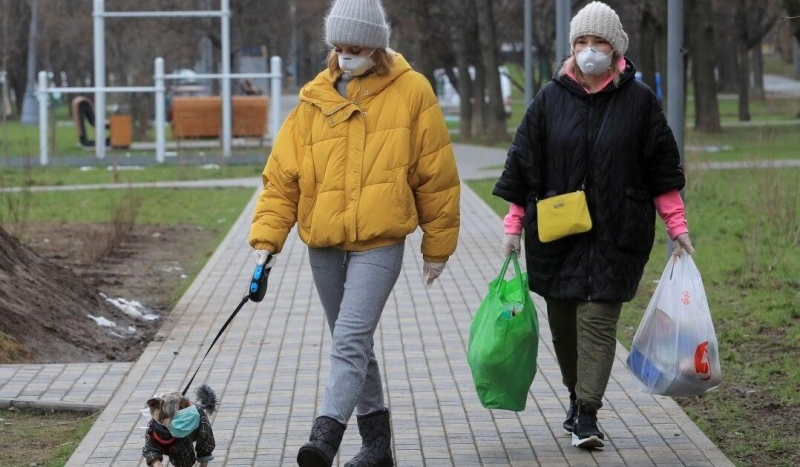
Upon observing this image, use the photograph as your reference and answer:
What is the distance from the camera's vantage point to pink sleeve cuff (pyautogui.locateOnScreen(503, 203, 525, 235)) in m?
5.79

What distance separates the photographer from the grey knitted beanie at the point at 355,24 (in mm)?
5098

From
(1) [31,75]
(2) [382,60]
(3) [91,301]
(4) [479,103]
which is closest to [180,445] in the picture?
(2) [382,60]

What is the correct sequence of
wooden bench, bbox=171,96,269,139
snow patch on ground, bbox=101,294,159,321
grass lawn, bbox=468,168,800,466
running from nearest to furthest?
grass lawn, bbox=468,168,800,466 < snow patch on ground, bbox=101,294,159,321 < wooden bench, bbox=171,96,269,139

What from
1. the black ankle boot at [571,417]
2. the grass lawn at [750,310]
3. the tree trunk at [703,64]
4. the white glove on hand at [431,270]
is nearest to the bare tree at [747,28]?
the tree trunk at [703,64]

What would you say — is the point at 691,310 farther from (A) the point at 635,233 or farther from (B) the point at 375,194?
(B) the point at 375,194

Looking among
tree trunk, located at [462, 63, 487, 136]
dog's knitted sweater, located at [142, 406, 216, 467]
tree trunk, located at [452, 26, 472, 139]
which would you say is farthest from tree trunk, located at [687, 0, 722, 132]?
dog's knitted sweater, located at [142, 406, 216, 467]

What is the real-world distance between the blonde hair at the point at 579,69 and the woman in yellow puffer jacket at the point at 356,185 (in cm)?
68

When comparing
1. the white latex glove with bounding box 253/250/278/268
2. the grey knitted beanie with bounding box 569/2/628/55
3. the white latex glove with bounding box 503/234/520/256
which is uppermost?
the grey knitted beanie with bounding box 569/2/628/55

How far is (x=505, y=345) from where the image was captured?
573 centimetres

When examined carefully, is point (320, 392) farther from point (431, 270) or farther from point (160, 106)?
point (160, 106)

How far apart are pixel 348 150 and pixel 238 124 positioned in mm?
27690

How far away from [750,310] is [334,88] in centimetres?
508

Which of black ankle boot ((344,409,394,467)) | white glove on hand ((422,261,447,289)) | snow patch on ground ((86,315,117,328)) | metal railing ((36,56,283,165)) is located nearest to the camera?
white glove on hand ((422,261,447,289))

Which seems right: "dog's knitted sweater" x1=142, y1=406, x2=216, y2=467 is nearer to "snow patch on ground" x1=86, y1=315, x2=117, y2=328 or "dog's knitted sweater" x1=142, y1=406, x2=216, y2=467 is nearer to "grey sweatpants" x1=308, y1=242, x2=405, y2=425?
"grey sweatpants" x1=308, y1=242, x2=405, y2=425
